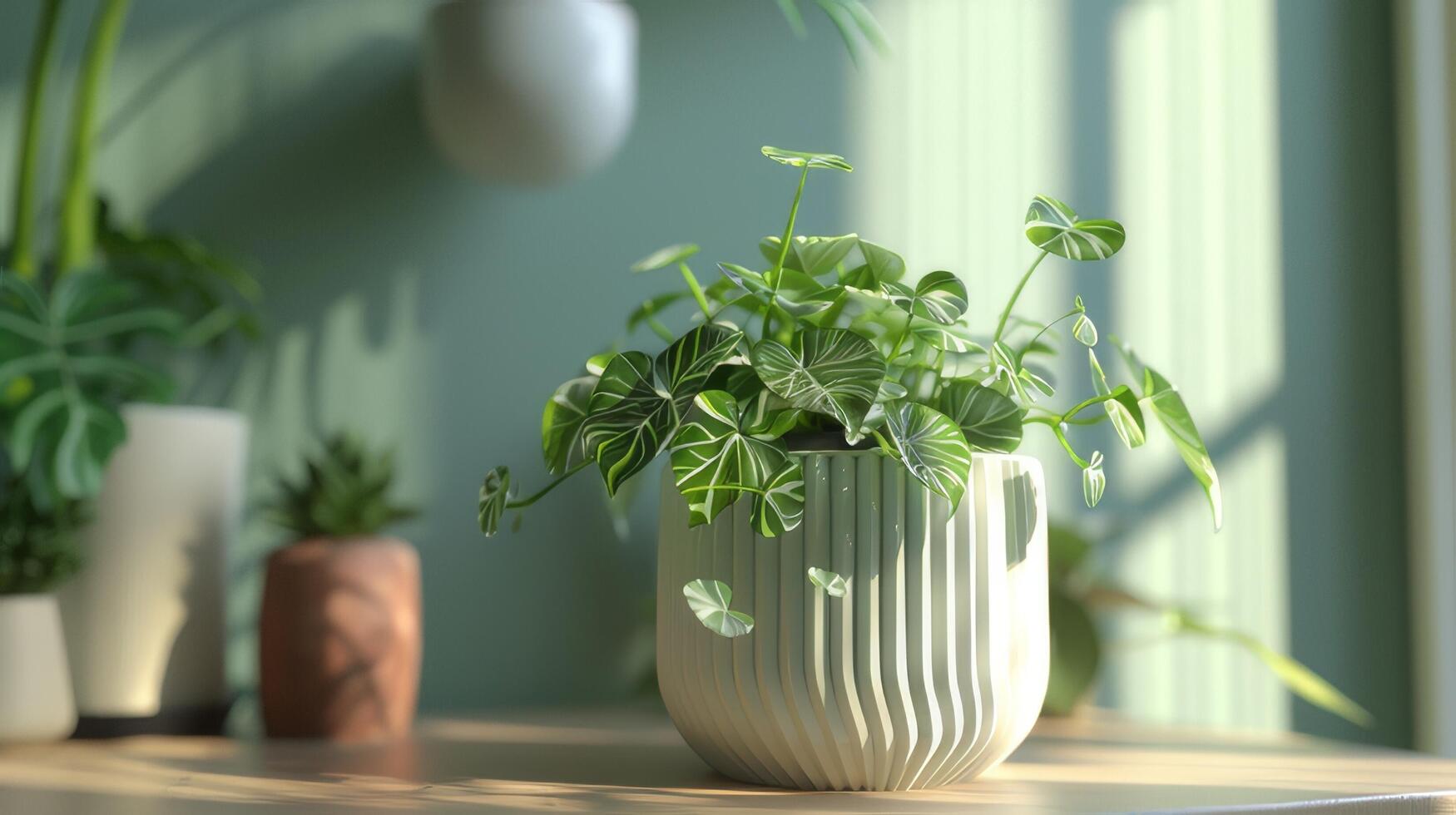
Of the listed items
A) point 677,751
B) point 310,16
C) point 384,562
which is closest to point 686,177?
point 310,16

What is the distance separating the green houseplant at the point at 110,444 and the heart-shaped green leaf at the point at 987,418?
0.64 metres

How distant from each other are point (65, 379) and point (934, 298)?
2.29 feet

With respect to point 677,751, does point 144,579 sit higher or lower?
higher

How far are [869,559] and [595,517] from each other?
59 centimetres

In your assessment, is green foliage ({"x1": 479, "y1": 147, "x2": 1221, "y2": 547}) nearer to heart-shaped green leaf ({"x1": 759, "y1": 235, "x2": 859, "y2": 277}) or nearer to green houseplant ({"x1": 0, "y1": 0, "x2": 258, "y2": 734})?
heart-shaped green leaf ({"x1": 759, "y1": 235, "x2": 859, "y2": 277})

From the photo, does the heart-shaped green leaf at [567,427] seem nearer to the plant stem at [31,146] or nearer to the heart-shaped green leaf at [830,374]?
the heart-shaped green leaf at [830,374]

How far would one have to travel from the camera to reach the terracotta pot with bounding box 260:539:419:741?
99 cm

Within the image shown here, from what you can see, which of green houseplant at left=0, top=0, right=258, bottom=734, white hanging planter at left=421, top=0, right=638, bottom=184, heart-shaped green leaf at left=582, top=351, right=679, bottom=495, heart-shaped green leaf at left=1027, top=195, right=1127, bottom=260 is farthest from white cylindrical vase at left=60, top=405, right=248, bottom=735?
heart-shaped green leaf at left=1027, top=195, right=1127, bottom=260

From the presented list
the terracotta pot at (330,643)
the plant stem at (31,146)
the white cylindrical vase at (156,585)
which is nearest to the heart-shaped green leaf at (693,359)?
the terracotta pot at (330,643)

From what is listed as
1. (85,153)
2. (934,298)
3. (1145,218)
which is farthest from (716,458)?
(1145,218)

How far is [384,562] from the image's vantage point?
3.31 ft

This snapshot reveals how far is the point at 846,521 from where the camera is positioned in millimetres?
706

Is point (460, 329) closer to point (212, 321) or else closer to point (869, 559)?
point (212, 321)

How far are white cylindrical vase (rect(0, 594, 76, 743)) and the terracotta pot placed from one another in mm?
146
